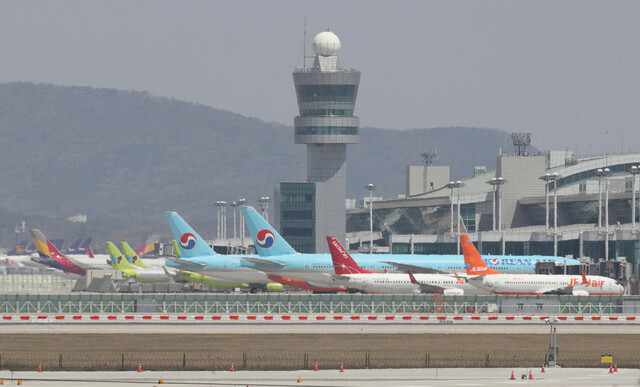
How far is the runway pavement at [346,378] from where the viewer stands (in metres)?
53.3

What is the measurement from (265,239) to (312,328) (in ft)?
215

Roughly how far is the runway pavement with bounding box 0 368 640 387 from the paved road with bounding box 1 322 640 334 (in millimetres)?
24557

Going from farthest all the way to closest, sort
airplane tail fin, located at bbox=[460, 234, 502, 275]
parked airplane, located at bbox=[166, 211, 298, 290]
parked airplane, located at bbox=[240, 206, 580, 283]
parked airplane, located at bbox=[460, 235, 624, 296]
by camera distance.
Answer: parked airplane, located at bbox=[166, 211, 298, 290]
parked airplane, located at bbox=[240, 206, 580, 283]
airplane tail fin, located at bbox=[460, 234, 502, 275]
parked airplane, located at bbox=[460, 235, 624, 296]

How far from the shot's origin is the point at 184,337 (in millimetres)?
78438

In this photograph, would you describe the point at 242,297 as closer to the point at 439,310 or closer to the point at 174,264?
the point at 439,310

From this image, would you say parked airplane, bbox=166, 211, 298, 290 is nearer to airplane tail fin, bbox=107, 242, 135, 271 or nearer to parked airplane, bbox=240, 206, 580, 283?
parked airplane, bbox=240, 206, 580, 283

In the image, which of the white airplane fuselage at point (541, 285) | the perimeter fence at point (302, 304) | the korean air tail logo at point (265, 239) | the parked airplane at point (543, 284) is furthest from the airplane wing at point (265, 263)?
the perimeter fence at point (302, 304)

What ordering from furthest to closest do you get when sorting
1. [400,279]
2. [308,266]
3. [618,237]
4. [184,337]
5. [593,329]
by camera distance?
[618,237] < [308,266] < [400,279] < [593,329] < [184,337]

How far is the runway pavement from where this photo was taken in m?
53.3

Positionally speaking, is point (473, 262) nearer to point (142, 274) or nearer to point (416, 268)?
point (416, 268)

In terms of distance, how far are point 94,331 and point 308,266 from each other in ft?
202

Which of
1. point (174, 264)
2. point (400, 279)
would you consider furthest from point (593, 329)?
point (174, 264)

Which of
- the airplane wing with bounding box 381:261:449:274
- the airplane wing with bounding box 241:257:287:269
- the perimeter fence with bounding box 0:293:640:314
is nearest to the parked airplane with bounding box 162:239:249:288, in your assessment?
the airplane wing with bounding box 241:257:287:269

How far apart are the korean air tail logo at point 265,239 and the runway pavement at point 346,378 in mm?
91818
